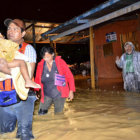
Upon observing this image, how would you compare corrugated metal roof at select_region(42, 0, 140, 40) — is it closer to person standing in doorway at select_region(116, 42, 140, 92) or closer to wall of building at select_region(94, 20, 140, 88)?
person standing in doorway at select_region(116, 42, 140, 92)

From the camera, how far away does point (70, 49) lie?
1135 inches

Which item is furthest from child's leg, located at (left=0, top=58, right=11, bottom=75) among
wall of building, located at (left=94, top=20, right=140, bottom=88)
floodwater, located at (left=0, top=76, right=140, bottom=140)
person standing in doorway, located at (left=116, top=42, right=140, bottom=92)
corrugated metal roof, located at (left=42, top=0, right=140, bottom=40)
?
wall of building, located at (left=94, top=20, right=140, bottom=88)

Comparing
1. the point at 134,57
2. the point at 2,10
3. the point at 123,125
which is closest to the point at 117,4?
the point at 134,57

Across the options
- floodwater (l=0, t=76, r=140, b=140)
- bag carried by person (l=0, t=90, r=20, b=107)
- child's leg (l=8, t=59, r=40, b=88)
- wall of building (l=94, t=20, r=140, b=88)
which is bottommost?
floodwater (l=0, t=76, r=140, b=140)

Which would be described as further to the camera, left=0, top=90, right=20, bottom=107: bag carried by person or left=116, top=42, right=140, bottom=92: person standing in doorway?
Answer: left=116, top=42, right=140, bottom=92: person standing in doorway

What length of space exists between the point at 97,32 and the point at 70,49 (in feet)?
51.0

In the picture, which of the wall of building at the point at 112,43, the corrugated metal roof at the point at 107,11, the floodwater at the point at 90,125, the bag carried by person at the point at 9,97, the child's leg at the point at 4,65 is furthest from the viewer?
the wall of building at the point at 112,43

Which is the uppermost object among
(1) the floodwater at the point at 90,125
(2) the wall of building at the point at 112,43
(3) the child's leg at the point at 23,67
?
(2) the wall of building at the point at 112,43

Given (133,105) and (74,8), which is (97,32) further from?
(133,105)

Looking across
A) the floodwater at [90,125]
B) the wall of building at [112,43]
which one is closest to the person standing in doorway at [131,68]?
the floodwater at [90,125]

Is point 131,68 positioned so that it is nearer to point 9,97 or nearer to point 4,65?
point 9,97

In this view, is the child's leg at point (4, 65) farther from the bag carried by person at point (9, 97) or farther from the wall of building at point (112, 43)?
the wall of building at point (112, 43)

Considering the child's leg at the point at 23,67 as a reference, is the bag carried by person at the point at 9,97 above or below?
below

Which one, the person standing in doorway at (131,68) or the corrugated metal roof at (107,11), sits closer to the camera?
the corrugated metal roof at (107,11)
